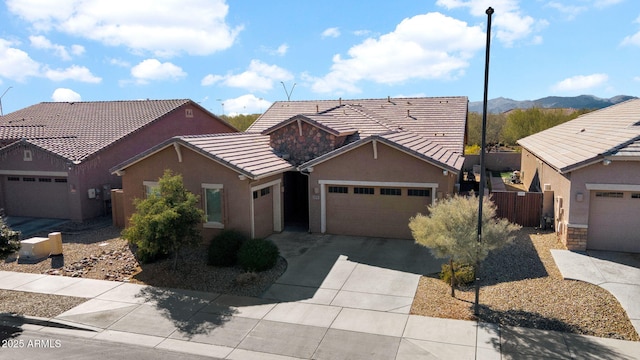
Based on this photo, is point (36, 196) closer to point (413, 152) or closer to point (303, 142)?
point (303, 142)

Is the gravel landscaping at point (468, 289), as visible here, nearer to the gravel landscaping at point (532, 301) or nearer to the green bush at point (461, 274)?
the gravel landscaping at point (532, 301)

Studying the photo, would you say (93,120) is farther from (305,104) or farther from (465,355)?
(465,355)

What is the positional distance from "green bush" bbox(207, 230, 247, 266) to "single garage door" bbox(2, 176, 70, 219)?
10637 mm

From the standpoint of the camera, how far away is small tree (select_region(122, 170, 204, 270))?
1273cm

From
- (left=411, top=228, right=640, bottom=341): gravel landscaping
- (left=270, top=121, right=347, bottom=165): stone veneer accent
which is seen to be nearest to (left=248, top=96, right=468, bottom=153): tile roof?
(left=270, top=121, right=347, bottom=165): stone veneer accent

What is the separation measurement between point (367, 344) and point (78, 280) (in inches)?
361

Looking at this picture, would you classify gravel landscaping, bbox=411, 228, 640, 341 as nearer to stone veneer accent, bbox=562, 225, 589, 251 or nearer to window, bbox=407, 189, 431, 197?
stone veneer accent, bbox=562, 225, 589, 251

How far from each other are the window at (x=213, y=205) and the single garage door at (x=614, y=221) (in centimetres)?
1238

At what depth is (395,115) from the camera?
2519 centimetres

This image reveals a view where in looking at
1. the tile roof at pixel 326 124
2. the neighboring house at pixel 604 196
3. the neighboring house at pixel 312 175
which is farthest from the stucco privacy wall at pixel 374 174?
the neighboring house at pixel 604 196

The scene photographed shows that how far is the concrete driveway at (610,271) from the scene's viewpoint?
1090cm

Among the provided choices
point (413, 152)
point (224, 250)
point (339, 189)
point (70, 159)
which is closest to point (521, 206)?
point (413, 152)

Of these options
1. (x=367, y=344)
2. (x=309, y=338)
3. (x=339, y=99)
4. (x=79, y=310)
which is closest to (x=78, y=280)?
(x=79, y=310)

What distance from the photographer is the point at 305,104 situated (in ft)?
92.0
